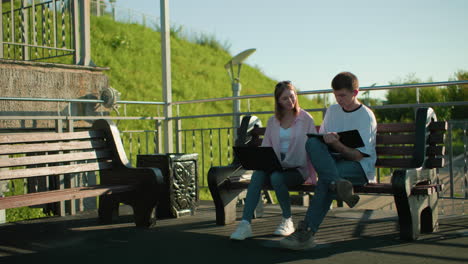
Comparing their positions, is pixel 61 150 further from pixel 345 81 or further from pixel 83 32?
pixel 83 32

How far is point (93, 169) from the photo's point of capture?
5379 mm

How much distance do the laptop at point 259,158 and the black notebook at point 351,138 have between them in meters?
0.44

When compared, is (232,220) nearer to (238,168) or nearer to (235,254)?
(238,168)

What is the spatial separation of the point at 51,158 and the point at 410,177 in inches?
125

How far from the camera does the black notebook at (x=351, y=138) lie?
407 cm

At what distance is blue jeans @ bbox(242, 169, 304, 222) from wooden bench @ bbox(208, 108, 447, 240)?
0.32 feet

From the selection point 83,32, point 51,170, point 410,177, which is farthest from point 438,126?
point 83,32

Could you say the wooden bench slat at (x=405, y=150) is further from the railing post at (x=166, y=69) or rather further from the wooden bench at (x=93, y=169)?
the railing post at (x=166, y=69)

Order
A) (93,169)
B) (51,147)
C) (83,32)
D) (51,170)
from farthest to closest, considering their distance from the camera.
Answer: (83,32)
(93,169)
(51,147)
(51,170)

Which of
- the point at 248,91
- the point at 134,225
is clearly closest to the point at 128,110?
the point at 248,91

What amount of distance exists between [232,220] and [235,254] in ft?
4.51

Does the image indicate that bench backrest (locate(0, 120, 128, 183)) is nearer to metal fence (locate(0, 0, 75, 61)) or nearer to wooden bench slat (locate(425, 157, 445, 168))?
wooden bench slat (locate(425, 157, 445, 168))

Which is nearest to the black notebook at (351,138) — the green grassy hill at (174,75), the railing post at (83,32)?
the railing post at (83,32)

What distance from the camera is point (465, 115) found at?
7898 mm
